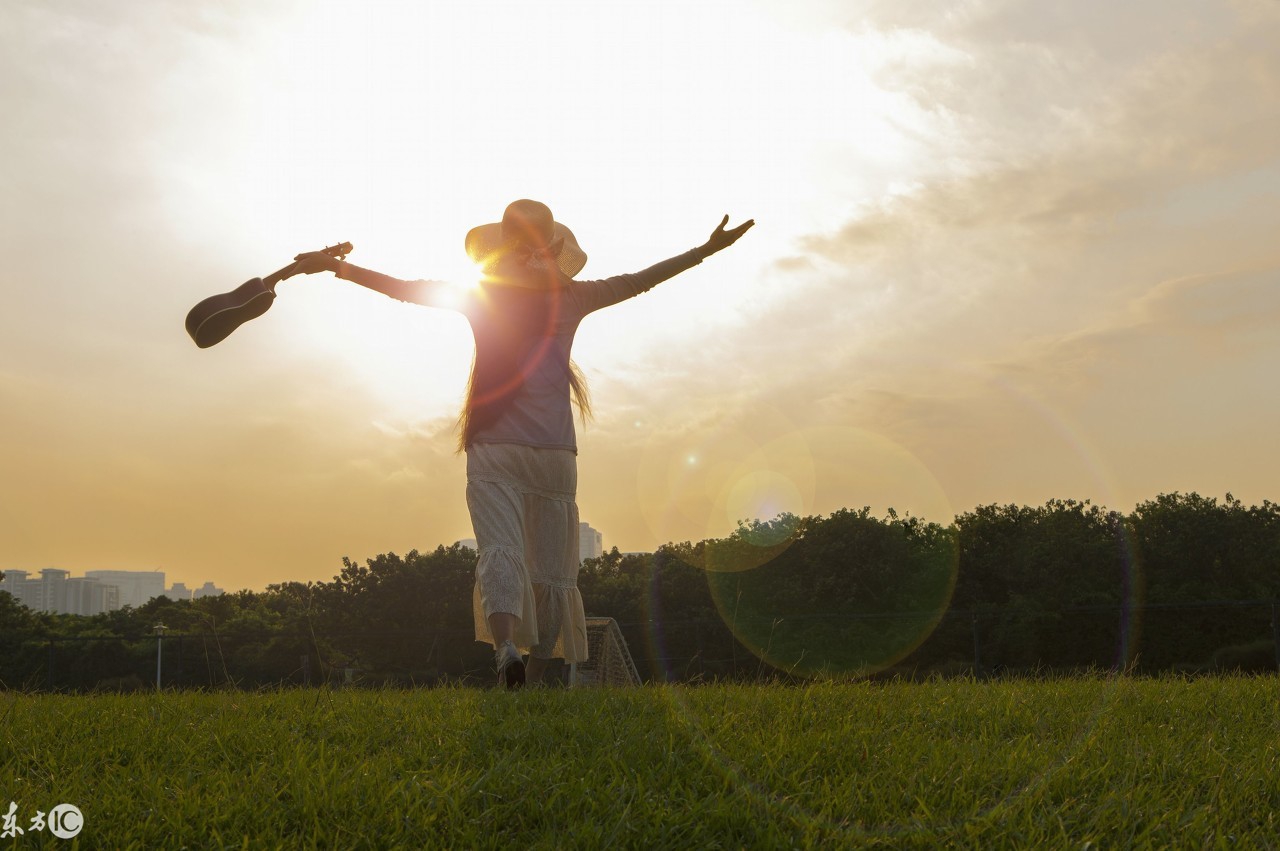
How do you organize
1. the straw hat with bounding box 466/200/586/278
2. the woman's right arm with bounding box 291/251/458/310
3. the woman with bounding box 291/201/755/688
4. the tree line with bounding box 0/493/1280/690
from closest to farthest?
the woman with bounding box 291/201/755/688
the woman's right arm with bounding box 291/251/458/310
the straw hat with bounding box 466/200/586/278
the tree line with bounding box 0/493/1280/690

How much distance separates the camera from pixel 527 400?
5.66 m

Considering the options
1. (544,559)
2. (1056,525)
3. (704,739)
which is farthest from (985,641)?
(704,739)

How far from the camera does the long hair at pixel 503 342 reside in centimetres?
561

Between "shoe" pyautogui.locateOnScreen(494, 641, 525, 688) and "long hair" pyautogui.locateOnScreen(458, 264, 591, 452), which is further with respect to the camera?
"long hair" pyautogui.locateOnScreen(458, 264, 591, 452)

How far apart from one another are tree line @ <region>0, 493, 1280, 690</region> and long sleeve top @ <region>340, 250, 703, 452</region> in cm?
2153

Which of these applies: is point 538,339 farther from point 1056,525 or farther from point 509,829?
point 1056,525

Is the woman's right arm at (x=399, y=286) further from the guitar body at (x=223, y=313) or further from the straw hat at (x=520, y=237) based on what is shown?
the guitar body at (x=223, y=313)

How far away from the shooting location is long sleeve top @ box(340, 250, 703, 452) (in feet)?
18.4

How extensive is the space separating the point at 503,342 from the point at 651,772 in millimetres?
3311

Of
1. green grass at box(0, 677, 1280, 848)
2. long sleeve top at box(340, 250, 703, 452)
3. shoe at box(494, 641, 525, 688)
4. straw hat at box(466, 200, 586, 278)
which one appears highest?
straw hat at box(466, 200, 586, 278)

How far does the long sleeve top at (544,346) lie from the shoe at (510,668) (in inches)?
46.7

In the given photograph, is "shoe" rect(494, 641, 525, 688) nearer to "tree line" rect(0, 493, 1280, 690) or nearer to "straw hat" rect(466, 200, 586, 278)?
"straw hat" rect(466, 200, 586, 278)

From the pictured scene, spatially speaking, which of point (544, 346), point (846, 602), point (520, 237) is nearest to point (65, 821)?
point (544, 346)

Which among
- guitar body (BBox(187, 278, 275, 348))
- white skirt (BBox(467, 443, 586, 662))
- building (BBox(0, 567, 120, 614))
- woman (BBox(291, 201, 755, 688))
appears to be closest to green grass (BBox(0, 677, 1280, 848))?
white skirt (BBox(467, 443, 586, 662))
